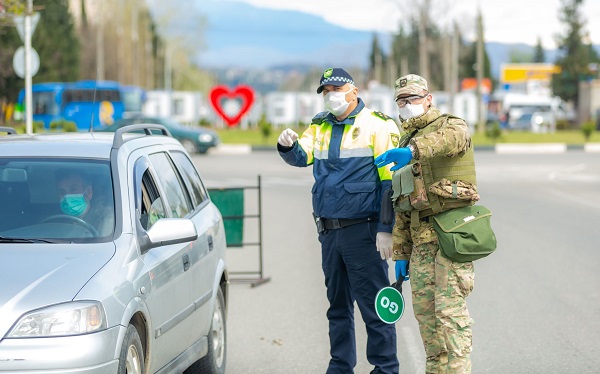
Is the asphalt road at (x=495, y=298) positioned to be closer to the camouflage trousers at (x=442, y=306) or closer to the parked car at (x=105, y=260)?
the parked car at (x=105, y=260)

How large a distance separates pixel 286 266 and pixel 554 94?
97.2m

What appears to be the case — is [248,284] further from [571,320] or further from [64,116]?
[64,116]

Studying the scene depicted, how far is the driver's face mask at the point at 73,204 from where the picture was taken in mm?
6082

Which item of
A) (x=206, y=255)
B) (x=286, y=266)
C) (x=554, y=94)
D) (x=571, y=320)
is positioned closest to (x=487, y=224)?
(x=206, y=255)

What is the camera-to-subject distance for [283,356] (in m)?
8.23

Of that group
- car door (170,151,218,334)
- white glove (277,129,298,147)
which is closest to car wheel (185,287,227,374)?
car door (170,151,218,334)

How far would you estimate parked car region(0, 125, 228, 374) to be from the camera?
16.1 ft

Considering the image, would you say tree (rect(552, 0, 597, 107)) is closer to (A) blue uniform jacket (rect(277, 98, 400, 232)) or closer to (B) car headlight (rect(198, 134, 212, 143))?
(B) car headlight (rect(198, 134, 212, 143))

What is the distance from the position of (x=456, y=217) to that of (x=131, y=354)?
1863 millimetres

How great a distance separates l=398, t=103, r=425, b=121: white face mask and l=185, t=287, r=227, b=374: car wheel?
5.85 feet

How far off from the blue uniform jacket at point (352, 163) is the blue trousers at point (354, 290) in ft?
0.43

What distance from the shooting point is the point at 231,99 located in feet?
206

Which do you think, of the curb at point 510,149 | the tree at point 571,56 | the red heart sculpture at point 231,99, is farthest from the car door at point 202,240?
the tree at point 571,56

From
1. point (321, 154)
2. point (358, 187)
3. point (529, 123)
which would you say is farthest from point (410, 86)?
point (529, 123)
